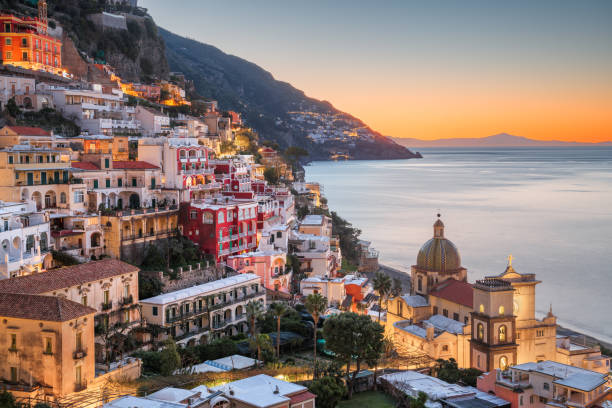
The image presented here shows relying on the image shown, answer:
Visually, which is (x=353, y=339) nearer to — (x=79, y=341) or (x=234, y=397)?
(x=234, y=397)

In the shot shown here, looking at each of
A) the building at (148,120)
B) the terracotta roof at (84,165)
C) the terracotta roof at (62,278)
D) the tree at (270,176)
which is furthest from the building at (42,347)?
the tree at (270,176)

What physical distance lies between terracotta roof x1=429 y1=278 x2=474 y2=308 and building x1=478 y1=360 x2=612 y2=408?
8.23m

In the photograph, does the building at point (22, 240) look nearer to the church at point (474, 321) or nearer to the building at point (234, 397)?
the building at point (234, 397)

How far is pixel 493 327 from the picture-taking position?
3534 cm

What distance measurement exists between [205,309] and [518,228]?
76015 mm

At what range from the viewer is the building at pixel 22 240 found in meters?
31.4

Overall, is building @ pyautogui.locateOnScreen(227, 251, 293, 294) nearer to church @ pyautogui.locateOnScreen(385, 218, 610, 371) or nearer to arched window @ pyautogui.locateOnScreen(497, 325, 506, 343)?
church @ pyautogui.locateOnScreen(385, 218, 610, 371)

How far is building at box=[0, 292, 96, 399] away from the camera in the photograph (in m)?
24.5

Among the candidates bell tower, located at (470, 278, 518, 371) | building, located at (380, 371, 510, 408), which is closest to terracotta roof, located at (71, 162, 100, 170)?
building, located at (380, 371, 510, 408)

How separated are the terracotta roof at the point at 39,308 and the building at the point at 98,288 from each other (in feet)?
5.71

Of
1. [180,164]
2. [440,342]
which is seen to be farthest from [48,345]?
[180,164]

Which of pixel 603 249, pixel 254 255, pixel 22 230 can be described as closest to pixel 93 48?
pixel 254 255

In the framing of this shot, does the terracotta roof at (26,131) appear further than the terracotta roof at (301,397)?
Yes

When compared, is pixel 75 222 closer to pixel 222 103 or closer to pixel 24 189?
pixel 24 189
